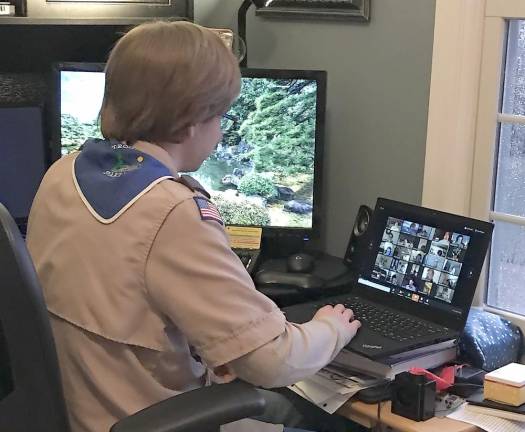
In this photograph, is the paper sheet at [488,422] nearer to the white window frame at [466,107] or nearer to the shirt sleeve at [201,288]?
the white window frame at [466,107]

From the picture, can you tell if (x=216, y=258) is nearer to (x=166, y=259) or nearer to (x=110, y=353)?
(x=166, y=259)

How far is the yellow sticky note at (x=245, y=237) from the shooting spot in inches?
95.7

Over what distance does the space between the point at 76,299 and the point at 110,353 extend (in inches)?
3.9

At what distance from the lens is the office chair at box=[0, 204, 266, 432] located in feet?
4.30

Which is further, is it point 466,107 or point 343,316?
point 466,107

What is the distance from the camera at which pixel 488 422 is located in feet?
5.68

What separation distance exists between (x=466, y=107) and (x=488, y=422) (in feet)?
2.56

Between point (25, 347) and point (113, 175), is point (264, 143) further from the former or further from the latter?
point (25, 347)

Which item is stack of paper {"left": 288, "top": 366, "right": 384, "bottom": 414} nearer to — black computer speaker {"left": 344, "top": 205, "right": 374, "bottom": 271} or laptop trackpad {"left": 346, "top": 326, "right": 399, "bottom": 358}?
laptop trackpad {"left": 346, "top": 326, "right": 399, "bottom": 358}

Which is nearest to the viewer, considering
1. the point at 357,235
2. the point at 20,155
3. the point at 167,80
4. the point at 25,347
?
the point at 25,347

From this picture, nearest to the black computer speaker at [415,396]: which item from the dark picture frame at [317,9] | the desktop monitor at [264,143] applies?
the desktop monitor at [264,143]

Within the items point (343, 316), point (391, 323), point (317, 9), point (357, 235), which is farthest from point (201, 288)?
point (317, 9)

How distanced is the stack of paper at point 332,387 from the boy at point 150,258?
12.3 inches

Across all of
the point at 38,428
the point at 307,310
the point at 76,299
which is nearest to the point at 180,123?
the point at 76,299
